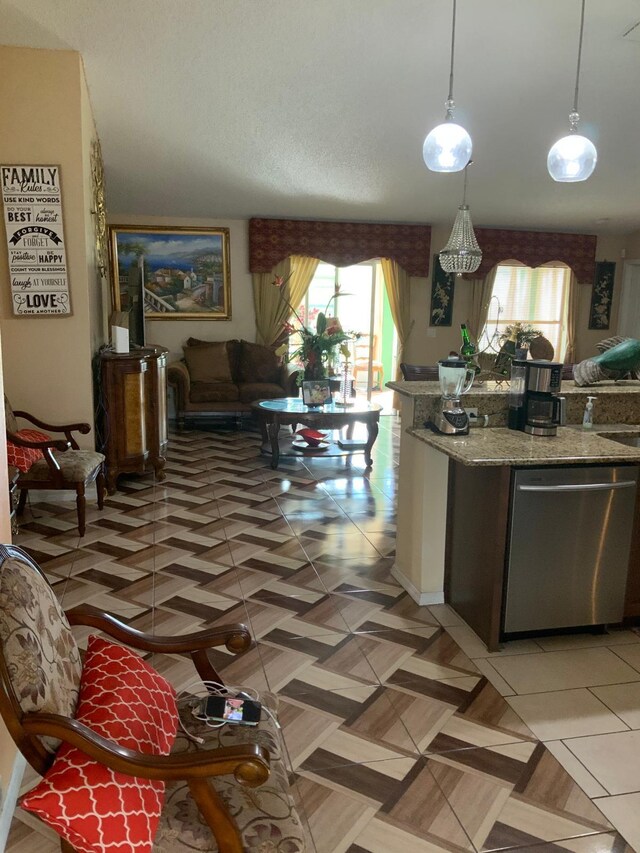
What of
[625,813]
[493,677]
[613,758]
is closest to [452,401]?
[493,677]

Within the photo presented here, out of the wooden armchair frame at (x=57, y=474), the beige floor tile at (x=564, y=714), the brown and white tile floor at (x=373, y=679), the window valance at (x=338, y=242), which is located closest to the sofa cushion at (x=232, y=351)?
the window valance at (x=338, y=242)

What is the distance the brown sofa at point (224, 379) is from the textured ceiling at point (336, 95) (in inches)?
66.6

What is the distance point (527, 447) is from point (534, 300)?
7.34 metres

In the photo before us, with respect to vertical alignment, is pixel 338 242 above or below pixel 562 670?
above

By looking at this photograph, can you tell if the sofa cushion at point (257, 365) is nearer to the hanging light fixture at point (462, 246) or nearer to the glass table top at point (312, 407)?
the glass table top at point (312, 407)

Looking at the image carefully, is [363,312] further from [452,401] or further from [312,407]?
[452,401]

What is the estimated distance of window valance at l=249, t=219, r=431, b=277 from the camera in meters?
8.35

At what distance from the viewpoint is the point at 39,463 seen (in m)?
4.08

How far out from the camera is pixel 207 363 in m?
7.97

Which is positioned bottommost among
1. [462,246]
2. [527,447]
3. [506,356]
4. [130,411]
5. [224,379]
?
[224,379]

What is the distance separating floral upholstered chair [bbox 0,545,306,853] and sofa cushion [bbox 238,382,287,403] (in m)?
6.06

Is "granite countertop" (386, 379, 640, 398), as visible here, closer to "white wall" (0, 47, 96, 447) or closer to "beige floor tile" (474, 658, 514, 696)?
"beige floor tile" (474, 658, 514, 696)

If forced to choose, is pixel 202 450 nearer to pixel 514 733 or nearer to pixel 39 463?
pixel 39 463

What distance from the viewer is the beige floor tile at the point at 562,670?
260 centimetres
